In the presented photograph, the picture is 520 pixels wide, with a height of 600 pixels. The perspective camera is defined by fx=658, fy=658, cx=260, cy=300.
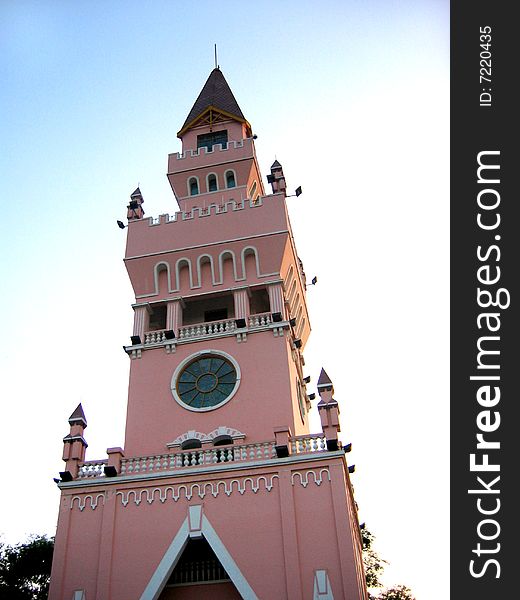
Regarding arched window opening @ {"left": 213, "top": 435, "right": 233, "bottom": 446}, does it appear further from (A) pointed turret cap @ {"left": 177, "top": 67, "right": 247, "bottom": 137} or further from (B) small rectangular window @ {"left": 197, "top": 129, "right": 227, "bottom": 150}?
(A) pointed turret cap @ {"left": 177, "top": 67, "right": 247, "bottom": 137}

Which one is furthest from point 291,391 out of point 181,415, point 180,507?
point 180,507

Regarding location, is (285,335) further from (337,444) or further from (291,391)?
(337,444)

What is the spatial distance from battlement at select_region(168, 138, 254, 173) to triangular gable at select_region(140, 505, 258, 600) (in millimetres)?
15815

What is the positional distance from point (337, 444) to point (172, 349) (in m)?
7.58

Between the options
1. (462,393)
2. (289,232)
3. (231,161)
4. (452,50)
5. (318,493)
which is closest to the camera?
(462,393)

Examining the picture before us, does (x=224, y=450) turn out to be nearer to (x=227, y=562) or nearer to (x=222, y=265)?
(x=227, y=562)

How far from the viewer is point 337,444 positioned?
61.5ft

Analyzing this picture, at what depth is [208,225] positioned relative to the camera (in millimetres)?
25766

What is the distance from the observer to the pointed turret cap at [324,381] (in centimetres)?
2005

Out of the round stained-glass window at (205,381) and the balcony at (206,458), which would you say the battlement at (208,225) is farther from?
the balcony at (206,458)

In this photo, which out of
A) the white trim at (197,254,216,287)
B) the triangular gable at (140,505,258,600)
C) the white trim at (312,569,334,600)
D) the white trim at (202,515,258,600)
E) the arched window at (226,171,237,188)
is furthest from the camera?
the arched window at (226,171,237,188)

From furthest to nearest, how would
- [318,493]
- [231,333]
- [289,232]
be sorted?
[289,232]
[231,333]
[318,493]

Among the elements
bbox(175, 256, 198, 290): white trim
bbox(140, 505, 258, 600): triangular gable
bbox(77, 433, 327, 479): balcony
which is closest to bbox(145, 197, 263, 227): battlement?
bbox(175, 256, 198, 290): white trim

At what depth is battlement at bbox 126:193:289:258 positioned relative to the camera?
→ 82.7 ft
